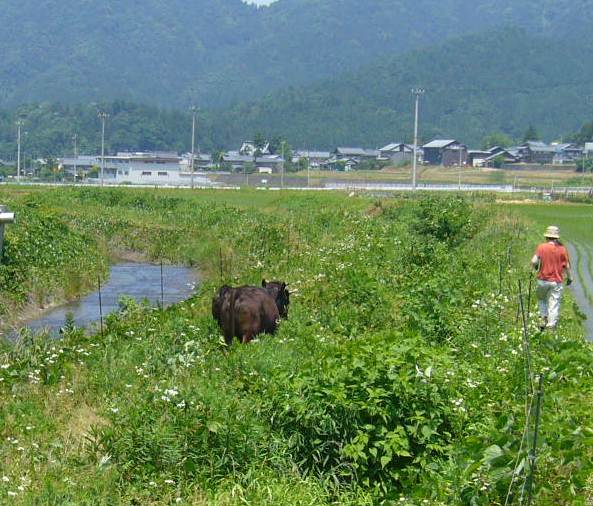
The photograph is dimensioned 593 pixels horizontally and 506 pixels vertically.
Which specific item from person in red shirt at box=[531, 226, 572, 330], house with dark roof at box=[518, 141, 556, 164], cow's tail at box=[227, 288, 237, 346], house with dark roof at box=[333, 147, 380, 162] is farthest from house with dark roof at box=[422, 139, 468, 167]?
cow's tail at box=[227, 288, 237, 346]

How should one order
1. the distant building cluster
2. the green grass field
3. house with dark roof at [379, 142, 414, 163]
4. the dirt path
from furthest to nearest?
house with dark roof at [379, 142, 414, 163], the distant building cluster, the green grass field, the dirt path

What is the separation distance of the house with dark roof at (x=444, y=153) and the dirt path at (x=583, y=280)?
460 ft

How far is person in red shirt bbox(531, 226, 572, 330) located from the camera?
1605 centimetres

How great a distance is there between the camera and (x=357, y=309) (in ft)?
55.3

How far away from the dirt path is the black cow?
484cm

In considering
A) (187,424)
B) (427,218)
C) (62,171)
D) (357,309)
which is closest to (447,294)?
(357,309)

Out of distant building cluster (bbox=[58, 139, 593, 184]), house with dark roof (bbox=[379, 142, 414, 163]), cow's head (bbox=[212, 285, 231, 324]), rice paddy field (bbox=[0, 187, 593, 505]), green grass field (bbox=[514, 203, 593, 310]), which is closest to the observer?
rice paddy field (bbox=[0, 187, 593, 505])

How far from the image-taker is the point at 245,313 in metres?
15.2

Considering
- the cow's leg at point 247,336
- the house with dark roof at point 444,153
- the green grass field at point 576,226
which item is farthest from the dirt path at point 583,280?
the house with dark roof at point 444,153

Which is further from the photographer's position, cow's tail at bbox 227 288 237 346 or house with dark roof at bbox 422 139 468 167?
house with dark roof at bbox 422 139 468 167

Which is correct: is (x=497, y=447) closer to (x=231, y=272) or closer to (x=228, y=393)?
(x=228, y=393)

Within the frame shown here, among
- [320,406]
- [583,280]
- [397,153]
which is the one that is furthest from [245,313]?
[397,153]

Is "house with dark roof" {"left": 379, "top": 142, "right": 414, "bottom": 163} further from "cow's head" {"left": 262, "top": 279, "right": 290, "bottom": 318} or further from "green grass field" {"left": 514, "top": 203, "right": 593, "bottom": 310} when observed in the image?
"cow's head" {"left": 262, "top": 279, "right": 290, "bottom": 318}

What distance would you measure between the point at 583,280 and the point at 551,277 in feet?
30.4
